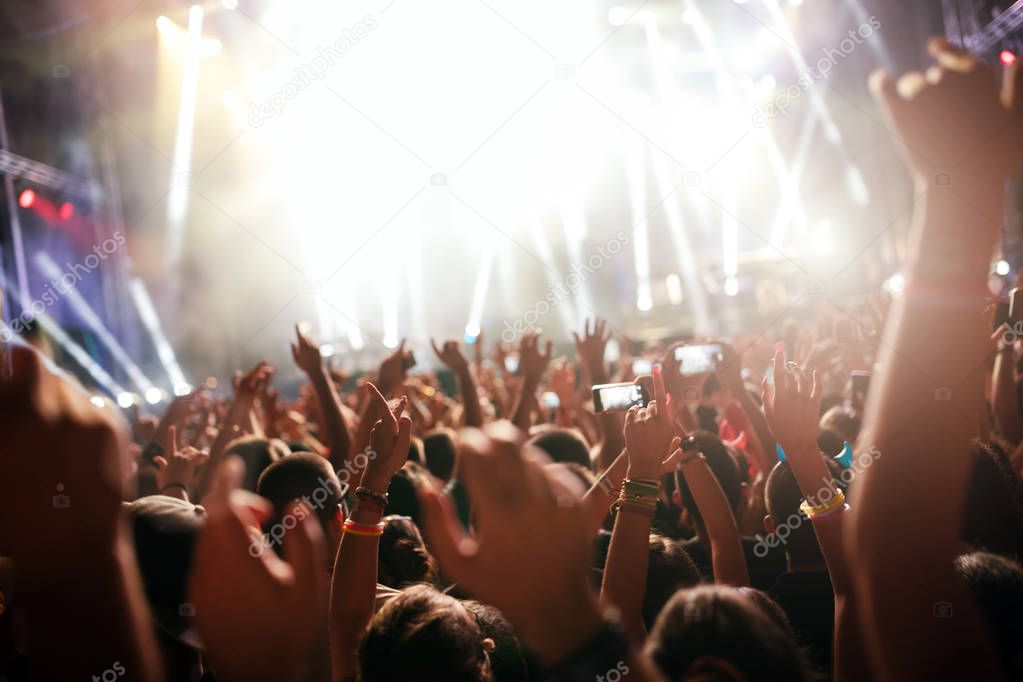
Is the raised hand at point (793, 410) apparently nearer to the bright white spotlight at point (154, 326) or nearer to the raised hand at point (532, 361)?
the raised hand at point (532, 361)

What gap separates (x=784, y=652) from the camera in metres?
1.11

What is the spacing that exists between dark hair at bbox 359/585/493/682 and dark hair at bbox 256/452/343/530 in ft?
2.80


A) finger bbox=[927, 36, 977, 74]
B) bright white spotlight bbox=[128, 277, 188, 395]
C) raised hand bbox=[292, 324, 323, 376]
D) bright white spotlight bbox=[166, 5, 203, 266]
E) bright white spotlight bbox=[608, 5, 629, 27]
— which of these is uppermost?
bright white spotlight bbox=[608, 5, 629, 27]

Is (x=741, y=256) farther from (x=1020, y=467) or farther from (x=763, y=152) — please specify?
(x=1020, y=467)

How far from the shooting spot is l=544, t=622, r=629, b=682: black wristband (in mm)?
950

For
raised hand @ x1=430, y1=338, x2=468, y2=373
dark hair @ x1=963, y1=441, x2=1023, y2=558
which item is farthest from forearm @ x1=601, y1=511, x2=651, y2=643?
raised hand @ x1=430, y1=338, x2=468, y2=373

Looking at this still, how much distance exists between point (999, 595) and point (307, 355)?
9.44 feet

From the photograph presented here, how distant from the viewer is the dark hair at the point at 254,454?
3.16 metres

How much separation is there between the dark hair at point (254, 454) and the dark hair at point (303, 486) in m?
Result: 0.78

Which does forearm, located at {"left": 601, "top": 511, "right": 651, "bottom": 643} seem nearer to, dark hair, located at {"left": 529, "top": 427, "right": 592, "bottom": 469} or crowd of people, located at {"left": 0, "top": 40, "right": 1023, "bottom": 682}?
crowd of people, located at {"left": 0, "top": 40, "right": 1023, "bottom": 682}

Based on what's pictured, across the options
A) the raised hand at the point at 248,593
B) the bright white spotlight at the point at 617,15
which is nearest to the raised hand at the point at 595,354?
the raised hand at the point at 248,593

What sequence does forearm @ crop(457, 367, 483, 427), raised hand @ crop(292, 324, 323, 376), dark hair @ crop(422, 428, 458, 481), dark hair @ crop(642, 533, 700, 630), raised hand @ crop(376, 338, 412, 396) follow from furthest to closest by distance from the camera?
forearm @ crop(457, 367, 483, 427)
raised hand @ crop(376, 338, 412, 396)
dark hair @ crop(422, 428, 458, 481)
raised hand @ crop(292, 324, 323, 376)
dark hair @ crop(642, 533, 700, 630)

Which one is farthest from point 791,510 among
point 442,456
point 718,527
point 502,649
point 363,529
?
point 442,456

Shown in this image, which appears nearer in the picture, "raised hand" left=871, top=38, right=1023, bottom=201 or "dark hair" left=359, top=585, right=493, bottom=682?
"raised hand" left=871, top=38, right=1023, bottom=201
